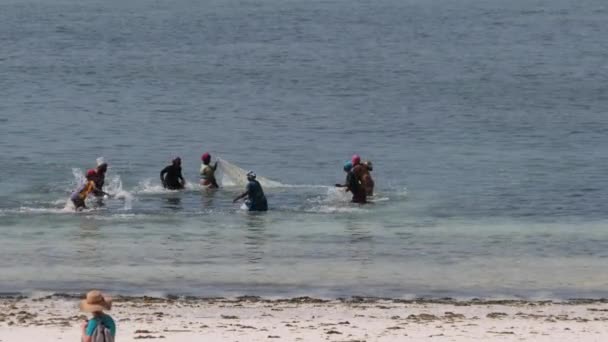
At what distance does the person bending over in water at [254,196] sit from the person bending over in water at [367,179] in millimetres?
2432

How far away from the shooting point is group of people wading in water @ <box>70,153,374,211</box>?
31.9 metres

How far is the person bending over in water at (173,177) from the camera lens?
115ft

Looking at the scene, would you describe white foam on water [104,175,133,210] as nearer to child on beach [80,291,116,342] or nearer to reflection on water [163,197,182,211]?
reflection on water [163,197,182,211]

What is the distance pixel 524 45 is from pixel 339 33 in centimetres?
1172

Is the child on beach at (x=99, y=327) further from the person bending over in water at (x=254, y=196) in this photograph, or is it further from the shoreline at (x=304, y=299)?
the person bending over in water at (x=254, y=196)

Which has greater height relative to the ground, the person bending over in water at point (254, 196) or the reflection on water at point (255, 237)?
the person bending over in water at point (254, 196)

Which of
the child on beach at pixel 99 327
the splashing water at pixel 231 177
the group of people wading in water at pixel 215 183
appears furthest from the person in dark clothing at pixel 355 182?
the child on beach at pixel 99 327

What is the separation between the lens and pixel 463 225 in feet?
103

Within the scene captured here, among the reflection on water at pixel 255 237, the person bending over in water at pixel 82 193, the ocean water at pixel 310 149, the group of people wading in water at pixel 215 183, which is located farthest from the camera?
the group of people wading in water at pixel 215 183

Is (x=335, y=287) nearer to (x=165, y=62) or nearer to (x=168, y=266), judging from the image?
(x=168, y=266)

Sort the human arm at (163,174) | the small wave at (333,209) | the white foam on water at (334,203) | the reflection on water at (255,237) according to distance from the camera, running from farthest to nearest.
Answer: the human arm at (163,174), the white foam on water at (334,203), the small wave at (333,209), the reflection on water at (255,237)

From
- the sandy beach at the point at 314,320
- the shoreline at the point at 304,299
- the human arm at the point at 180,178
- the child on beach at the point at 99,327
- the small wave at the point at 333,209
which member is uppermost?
the human arm at the point at 180,178

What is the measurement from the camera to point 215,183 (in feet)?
117

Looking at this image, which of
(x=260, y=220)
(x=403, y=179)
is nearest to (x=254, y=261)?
(x=260, y=220)
